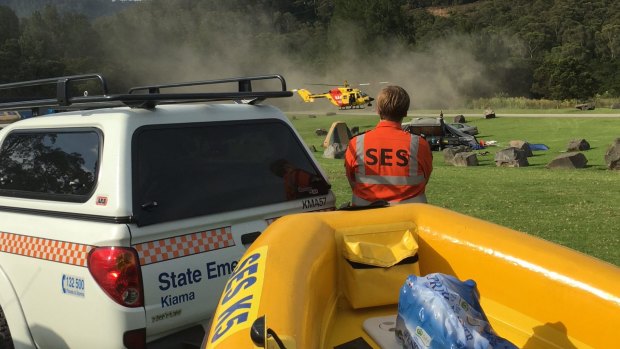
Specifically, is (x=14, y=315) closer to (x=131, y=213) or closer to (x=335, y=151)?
(x=131, y=213)

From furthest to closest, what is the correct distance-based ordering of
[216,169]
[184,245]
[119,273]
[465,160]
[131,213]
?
[465,160]
[216,169]
[184,245]
[131,213]
[119,273]

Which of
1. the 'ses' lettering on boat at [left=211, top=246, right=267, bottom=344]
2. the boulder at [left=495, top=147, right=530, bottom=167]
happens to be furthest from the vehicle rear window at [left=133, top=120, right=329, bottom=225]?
the boulder at [left=495, top=147, right=530, bottom=167]

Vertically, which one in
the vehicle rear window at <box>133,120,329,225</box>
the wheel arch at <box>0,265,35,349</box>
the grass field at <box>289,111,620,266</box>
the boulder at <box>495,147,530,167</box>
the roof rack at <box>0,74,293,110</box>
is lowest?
the boulder at <box>495,147,530,167</box>

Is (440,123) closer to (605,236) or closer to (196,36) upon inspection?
(605,236)

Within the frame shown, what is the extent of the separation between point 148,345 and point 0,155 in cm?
200

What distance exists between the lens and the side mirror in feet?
6.79

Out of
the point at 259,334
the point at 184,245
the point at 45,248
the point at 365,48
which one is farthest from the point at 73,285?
the point at 365,48

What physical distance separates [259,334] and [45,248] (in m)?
1.75

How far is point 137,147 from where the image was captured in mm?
3242

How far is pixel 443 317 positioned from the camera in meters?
2.30

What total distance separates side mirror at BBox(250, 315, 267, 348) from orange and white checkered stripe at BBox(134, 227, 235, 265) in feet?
3.59

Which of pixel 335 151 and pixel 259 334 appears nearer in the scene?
pixel 259 334

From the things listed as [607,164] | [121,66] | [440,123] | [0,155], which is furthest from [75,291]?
[121,66]

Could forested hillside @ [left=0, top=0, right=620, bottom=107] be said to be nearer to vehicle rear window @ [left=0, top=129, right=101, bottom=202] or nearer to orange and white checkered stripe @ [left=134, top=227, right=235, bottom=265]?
orange and white checkered stripe @ [left=134, top=227, right=235, bottom=265]
